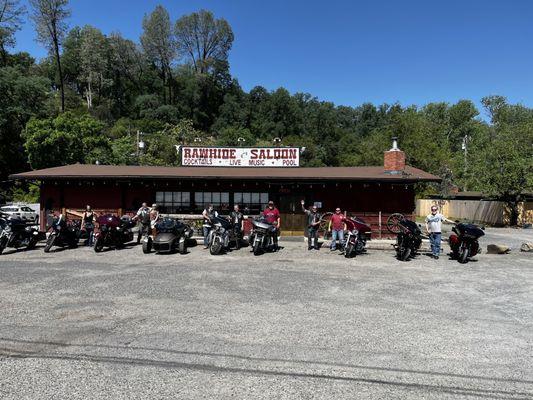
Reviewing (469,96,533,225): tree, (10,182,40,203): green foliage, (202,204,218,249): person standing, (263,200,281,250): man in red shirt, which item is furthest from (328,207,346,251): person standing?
(10,182,40,203): green foliage

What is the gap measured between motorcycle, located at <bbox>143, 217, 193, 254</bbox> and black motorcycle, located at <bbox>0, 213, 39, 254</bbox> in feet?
14.0

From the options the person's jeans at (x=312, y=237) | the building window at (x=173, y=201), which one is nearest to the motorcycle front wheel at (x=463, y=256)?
the person's jeans at (x=312, y=237)

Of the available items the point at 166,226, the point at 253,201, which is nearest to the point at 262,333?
the point at 166,226

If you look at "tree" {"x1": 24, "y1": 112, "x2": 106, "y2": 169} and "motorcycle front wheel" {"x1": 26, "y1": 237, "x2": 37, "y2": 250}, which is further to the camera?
"tree" {"x1": 24, "y1": 112, "x2": 106, "y2": 169}

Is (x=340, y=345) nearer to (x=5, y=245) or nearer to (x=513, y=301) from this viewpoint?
(x=513, y=301)

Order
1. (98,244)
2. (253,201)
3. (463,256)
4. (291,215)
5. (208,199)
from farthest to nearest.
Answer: (208,199), (253,201), (291,215), (98,244), (463,256)

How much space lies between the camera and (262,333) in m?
6.29

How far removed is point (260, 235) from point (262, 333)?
26.3ft

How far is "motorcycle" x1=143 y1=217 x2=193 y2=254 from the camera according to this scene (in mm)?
14102

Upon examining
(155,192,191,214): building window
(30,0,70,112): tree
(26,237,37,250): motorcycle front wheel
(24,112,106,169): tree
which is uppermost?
(30,0,70,112): tree

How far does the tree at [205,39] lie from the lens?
102 meters

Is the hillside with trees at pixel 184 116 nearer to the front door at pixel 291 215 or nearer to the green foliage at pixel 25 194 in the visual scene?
the green foliage at pixel 25 194

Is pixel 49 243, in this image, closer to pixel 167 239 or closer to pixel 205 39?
pixel 167 239

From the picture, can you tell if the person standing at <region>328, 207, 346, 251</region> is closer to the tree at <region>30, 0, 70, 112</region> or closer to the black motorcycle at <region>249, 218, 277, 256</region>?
the black motorcycle at <region>249, 218, 277, 256</region>
